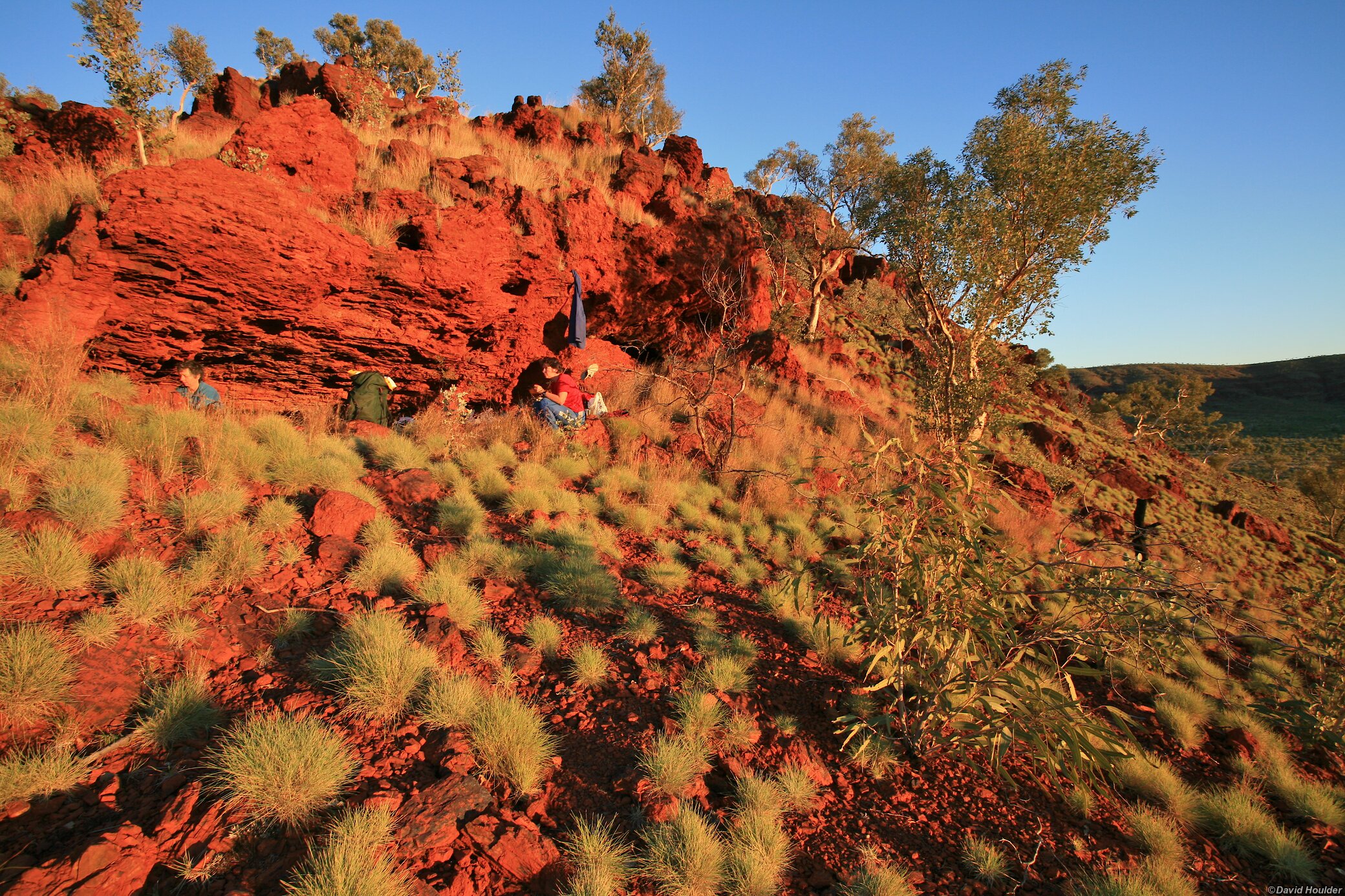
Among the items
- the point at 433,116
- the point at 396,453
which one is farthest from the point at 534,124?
the point at 396,453

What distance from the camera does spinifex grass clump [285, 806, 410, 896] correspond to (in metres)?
1.80

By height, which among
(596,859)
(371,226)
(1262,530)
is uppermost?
(371,226)

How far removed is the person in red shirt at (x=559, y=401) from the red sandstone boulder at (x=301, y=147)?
3.78 metres

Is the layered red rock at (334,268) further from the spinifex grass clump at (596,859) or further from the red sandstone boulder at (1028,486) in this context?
the red sandstone boulder at (1028,486)

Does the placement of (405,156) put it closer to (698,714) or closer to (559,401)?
(559,401)

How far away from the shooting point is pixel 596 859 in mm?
2170

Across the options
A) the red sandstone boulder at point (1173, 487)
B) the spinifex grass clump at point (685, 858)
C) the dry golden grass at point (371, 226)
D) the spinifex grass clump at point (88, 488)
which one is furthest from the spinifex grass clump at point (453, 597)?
the red sandstone boulder at point (1173, 487)

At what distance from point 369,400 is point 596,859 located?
6.94 metres

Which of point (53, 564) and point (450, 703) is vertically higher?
point (53, 564)

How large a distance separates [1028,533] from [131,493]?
1179 centimetres

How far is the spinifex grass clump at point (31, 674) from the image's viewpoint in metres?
2.21

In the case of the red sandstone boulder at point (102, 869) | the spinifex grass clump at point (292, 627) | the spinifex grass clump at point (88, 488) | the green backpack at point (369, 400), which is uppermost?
the green backpack at point (369, 400)

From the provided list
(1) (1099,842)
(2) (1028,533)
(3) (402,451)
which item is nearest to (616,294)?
(3) (402,451)

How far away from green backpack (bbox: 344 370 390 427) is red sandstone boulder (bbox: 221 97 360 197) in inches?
98.0
